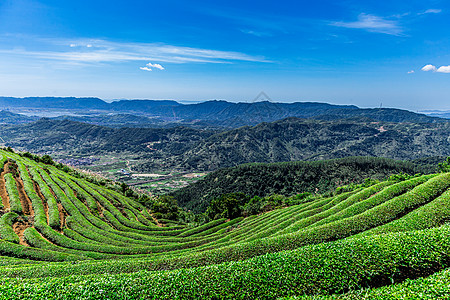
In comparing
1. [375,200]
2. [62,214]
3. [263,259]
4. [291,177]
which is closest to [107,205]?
[62,214]

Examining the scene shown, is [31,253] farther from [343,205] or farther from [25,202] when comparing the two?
[343,205]

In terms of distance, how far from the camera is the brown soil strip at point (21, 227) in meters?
36.3

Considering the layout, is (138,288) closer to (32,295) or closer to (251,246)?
(32,295)

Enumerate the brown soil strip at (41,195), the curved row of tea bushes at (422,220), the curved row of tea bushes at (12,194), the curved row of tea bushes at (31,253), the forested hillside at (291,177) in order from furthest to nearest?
the forested hillside at (291,177) < the brown soil strip at (41,195) < the curved row of tea bushes at (12,194) < the curved row of tea bushes at (31,253) < the curved row of tea bushes at (422,220)

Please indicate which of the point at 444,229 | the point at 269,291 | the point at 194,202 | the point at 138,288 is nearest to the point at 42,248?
the point at 138,288

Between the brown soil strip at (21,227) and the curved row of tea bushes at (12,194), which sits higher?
the curved row of tea bushes at (12,194)

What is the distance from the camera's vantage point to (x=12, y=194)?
4756 cm

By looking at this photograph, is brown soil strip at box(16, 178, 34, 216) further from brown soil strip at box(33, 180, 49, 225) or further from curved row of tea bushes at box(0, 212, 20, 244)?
curved row of tea bushes at box(0, 212, 20, 244)

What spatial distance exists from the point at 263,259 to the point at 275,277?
208 centimetres

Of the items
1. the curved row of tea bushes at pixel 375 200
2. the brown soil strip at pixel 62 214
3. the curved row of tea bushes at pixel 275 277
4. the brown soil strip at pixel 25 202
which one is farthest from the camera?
the brown soil strip at pixel 62 214

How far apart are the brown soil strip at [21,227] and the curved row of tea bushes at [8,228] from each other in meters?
0.86

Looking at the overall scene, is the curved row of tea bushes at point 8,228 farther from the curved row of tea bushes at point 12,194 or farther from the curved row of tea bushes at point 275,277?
the curved row of tea bushes at point 275,277

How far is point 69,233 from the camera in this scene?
42625 mm

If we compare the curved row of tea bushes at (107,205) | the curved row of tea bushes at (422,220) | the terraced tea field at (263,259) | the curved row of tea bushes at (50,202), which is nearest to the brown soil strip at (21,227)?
the terraced tea field at (263,259)
